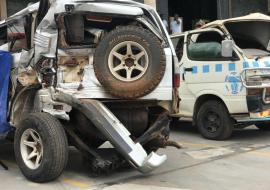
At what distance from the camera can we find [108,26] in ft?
22.9

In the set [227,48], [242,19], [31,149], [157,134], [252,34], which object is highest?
[242,19]

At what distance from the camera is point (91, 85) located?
640 centimetres

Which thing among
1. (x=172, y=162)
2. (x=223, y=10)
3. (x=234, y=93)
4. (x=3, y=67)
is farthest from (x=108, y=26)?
(x=223, y=10)

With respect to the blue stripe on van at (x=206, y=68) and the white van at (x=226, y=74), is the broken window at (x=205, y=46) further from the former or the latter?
the blue stripe on van at (x=206, y=68)

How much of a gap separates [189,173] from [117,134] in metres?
1.37

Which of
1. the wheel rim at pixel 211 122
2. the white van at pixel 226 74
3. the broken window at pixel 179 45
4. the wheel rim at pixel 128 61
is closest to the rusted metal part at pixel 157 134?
the wheel rim at pixel 128 61

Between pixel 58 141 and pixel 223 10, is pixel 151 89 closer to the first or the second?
pixel 58 141

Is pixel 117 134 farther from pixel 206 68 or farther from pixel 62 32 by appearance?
pixel 206 68

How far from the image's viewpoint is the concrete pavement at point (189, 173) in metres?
6.21

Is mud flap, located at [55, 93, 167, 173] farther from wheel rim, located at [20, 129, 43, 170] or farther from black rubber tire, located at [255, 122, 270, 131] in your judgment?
black rubber tire, located at [255, 122, 270, 131]

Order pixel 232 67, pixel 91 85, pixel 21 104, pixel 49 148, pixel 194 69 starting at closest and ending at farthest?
1. pixel 49 148
2. pixel 91 85
3. pixel 21 104
4. pixel 232 67
5. pixel 194 69

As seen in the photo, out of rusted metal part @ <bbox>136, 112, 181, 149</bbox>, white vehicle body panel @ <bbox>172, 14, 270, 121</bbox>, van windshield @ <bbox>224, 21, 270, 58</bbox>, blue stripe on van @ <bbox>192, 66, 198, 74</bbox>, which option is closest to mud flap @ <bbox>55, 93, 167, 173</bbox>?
rusted metal part @ <bbox>136, 112, 181, 149</bbox>

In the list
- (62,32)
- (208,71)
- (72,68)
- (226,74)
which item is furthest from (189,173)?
(208,71)

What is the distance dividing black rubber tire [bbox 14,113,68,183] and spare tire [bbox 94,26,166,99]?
81 centimetres
